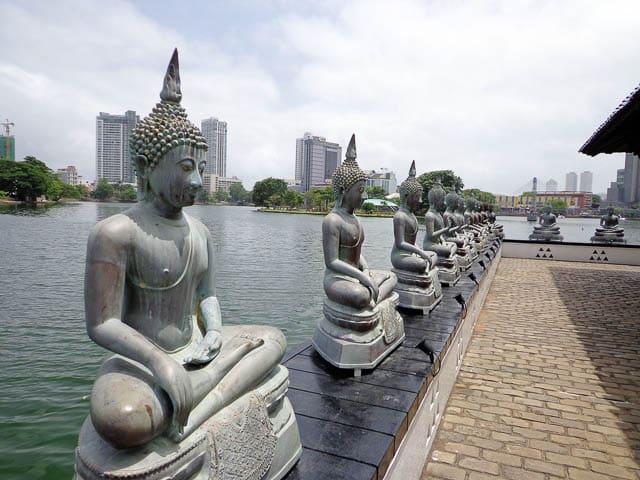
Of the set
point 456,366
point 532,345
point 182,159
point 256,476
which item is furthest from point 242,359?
point 532,345

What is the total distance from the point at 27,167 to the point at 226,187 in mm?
80032

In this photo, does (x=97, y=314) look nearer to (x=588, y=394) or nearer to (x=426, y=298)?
(x=426, y=298)

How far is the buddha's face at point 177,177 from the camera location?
2180 millimetres

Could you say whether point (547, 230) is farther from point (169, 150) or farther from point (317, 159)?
point (317, 159)

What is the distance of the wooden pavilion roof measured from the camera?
784 cm

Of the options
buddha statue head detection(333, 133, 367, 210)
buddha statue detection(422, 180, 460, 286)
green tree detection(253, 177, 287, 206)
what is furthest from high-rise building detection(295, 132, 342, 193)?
buddha statue head detection(333, 133, 367, 210)

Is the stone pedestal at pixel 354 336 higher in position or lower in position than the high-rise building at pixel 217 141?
lower

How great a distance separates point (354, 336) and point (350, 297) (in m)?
0.37

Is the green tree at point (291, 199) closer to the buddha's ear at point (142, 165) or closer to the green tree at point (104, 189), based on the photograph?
the green tree at point (104, 189)

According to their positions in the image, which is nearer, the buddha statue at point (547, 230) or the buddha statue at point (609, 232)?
the buddha statue at point (609, 232)

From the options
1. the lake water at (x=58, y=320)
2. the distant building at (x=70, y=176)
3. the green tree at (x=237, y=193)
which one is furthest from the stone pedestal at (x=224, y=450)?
the distant building at (x=70, y=176)

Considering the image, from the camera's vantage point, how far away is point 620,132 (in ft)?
32.4

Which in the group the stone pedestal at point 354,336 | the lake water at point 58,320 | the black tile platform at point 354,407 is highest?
the stone pedestal at point 354,336

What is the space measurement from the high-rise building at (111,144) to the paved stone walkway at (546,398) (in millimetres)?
40457
